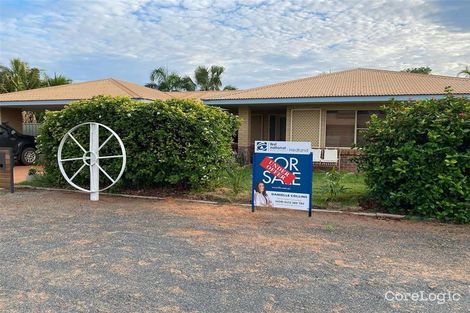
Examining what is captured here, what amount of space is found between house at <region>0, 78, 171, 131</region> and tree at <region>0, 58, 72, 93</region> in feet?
18.3

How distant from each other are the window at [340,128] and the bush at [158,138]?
6.18 meters

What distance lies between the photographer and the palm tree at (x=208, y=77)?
35062 mm

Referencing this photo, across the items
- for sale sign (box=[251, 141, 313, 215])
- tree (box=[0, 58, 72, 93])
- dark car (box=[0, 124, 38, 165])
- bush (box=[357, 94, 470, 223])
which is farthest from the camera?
tree (box=[0, 58, 72, 93])

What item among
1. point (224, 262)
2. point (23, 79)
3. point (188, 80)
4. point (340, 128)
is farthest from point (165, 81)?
point (224, 262)

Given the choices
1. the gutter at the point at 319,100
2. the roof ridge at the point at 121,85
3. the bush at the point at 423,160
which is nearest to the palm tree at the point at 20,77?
the roof ridge at the point at 121,85

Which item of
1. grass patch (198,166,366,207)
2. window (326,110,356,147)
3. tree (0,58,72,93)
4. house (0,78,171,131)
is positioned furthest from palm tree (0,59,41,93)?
grass patch (198,166,366,207)

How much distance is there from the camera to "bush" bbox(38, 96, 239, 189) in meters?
7.72

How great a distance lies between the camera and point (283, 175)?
20.9 ft

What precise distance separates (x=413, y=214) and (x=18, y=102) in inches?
582

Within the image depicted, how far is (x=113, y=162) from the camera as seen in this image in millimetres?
8109

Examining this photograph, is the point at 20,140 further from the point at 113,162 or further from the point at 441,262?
the point at 441,262

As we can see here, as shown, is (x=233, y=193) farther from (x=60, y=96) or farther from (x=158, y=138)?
(x=60, y=96)

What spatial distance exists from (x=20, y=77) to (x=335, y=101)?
19.5 meters

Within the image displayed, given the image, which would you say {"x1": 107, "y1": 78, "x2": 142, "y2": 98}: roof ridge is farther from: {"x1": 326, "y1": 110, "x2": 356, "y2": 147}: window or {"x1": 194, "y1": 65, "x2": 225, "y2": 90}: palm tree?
{"x1": 194, "y1": 65, "x2": 225, "y2": 90}: palm tree
